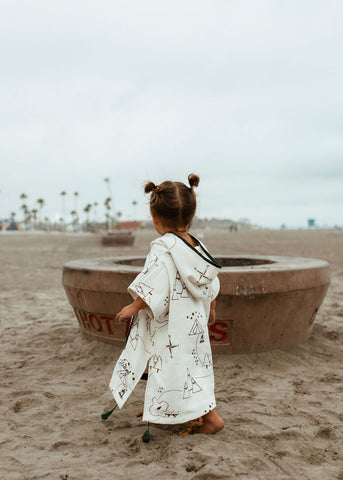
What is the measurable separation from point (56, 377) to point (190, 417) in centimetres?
153

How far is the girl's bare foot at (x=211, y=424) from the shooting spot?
2.31 meters

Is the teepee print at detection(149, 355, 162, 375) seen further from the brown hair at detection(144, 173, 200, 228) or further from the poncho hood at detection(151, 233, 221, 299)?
the brown hair at detection(144, 173, 200, 228)

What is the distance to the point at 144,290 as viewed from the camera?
7.27ft

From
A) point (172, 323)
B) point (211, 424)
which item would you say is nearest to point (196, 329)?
point (172, 323)

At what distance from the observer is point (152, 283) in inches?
88.0

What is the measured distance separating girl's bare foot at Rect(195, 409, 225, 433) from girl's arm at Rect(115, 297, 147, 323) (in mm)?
710

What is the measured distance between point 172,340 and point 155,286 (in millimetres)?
296

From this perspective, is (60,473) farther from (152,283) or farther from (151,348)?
(152,283)

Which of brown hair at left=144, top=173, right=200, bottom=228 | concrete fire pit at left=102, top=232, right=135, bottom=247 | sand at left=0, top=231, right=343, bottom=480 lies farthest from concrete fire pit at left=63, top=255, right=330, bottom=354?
concrete fire pit at left=102, top=232, right=135, bottom=247

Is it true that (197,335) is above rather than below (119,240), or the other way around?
above

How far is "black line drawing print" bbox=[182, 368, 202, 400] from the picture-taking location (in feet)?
7.24

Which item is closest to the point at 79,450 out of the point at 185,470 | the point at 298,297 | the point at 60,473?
the point at 60,473

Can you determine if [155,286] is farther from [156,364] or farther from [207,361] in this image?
[207,361]

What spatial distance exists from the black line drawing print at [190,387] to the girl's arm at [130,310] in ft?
1.42
